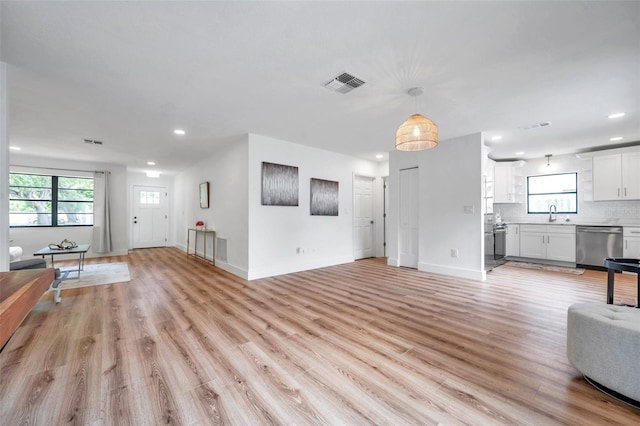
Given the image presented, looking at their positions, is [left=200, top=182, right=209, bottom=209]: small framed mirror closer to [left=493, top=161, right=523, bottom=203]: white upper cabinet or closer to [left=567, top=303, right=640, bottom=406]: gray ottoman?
[left=567, top=303, right=640, bottom=406]: gray ottoman

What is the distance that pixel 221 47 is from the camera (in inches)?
86.4

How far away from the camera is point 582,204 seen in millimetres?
5945

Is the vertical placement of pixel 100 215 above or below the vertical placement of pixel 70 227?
above

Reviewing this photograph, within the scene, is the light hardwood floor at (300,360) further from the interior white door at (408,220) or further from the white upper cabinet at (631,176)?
the white upper cabinet at (631,176)

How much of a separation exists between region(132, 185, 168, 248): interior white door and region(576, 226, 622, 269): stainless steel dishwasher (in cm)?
1173

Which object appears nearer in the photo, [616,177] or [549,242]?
[616,177]

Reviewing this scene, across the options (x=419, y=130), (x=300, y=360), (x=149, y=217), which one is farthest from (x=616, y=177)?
(x=149, y=217)

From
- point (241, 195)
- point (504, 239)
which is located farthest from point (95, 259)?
point (504, 239)

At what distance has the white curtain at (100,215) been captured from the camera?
23.2ft

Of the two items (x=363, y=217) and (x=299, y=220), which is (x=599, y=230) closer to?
(x=363, y=217)

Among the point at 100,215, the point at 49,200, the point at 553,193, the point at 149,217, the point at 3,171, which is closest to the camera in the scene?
the point at 3,171

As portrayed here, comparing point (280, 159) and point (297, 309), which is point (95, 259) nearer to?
point (280, 159)

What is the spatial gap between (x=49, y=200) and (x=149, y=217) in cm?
260

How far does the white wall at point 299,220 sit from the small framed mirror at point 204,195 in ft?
7.52
